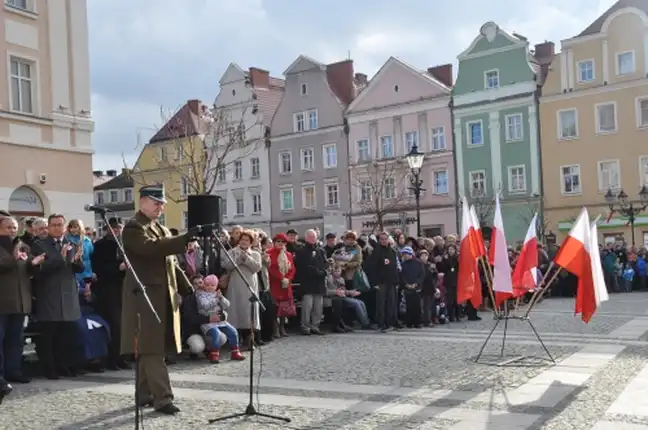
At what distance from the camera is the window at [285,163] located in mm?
53875

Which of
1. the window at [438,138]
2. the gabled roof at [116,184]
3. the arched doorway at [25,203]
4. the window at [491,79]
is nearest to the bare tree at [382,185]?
the window at [438,138]

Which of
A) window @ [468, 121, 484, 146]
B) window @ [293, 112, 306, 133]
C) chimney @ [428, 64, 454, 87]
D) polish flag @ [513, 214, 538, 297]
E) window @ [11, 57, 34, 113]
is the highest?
chimney @ [428, 64, 454, 87]

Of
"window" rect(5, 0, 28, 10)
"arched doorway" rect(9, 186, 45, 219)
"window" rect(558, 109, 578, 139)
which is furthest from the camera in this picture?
"window" rect(558, 109, 578, 139)

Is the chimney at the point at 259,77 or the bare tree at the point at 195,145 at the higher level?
the chimney at the point at 259,77

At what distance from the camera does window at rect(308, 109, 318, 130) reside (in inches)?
2082

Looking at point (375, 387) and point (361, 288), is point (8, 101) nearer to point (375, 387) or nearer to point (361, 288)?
point (361, 288)

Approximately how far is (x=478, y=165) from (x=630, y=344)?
34717 millimetres

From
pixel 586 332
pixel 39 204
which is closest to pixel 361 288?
pixel 586 332

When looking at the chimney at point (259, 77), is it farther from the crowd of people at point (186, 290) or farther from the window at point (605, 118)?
the crowd of people at point (186, 290)

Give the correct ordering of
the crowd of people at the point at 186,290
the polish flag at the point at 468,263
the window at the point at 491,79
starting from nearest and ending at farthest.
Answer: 1. the crowd of people at the point at 186,290
2. the polish flag at the point at 468,263
3. the window at the point at 491,79

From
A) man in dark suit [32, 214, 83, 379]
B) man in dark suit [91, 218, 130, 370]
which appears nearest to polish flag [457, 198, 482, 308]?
man in dark suit [91, 218, 130, 370]

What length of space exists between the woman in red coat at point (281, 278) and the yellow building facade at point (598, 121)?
30453 millimetres

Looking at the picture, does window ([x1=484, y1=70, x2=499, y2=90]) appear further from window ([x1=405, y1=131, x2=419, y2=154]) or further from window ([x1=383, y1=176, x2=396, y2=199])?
window ([x1=383, y1=176, x2=396, y2=199])

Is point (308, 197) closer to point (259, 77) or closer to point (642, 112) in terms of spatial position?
point (259, 77)
